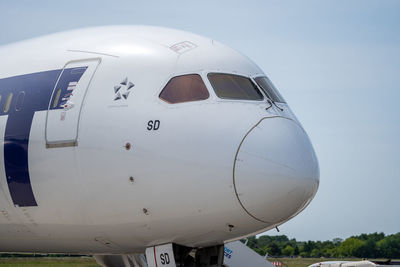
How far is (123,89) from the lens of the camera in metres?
11.6

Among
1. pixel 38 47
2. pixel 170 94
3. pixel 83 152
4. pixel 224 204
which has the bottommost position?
pixel 224 204

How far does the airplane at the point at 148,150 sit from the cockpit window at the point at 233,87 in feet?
0.08

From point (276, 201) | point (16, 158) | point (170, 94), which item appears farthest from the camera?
point (16, 158)

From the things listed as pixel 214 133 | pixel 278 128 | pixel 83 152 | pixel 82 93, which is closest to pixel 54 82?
pixel 82 93

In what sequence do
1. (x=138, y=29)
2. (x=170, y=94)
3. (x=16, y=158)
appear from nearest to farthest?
(x=170, y=94) → (x=16, y=158) → (x=138, y=29)

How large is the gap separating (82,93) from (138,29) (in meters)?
1.84

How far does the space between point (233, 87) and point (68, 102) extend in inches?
108

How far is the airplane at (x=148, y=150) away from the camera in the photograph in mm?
10641

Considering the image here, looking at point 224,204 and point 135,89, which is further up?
point 135,89

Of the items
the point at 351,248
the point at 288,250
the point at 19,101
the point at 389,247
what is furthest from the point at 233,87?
the point at 288,250

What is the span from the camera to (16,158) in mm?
12188

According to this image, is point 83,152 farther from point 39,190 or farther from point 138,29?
point 138,29

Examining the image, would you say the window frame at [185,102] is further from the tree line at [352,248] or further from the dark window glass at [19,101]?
the tree line at [352,248]

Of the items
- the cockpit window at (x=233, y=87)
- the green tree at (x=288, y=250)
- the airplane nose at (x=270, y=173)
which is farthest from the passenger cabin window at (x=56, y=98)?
the green tree at (x=288, y=250)
